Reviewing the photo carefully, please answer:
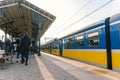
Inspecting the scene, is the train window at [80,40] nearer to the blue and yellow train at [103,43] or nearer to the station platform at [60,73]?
the blue and yellow train at [103,43]

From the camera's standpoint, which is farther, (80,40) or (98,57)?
(80,40)

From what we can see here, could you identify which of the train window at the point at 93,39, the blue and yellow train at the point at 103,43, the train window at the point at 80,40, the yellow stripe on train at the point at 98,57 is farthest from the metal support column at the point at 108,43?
the train window at the point at 80,40

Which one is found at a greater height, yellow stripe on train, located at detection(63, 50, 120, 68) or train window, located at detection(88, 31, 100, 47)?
train window, located at detection(88, 31, 100, 47)

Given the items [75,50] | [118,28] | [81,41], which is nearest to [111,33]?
[118,28]

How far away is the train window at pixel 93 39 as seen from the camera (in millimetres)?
11797

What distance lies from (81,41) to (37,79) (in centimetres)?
747

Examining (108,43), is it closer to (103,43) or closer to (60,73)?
(103,43)

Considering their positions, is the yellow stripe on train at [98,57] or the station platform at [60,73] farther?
the yellow stripe on train at [98,57]

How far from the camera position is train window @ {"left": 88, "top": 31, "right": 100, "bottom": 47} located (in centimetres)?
1180

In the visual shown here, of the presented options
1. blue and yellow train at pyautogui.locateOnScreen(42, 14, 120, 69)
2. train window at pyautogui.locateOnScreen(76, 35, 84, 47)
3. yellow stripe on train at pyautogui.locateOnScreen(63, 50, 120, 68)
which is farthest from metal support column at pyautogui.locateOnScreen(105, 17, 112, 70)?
train window at pyautogui.locateOnScreen(76, 35, 84, 47)

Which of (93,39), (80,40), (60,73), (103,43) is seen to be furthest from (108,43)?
(80,40)

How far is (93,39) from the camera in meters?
12.6

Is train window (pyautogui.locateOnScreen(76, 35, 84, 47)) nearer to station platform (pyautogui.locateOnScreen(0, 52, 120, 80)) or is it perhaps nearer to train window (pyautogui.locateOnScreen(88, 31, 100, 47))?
train window (pyautogui.locateOnScreen(88, 31, 100, 47))

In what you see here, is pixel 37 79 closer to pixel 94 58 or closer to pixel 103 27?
pixel 103 27
